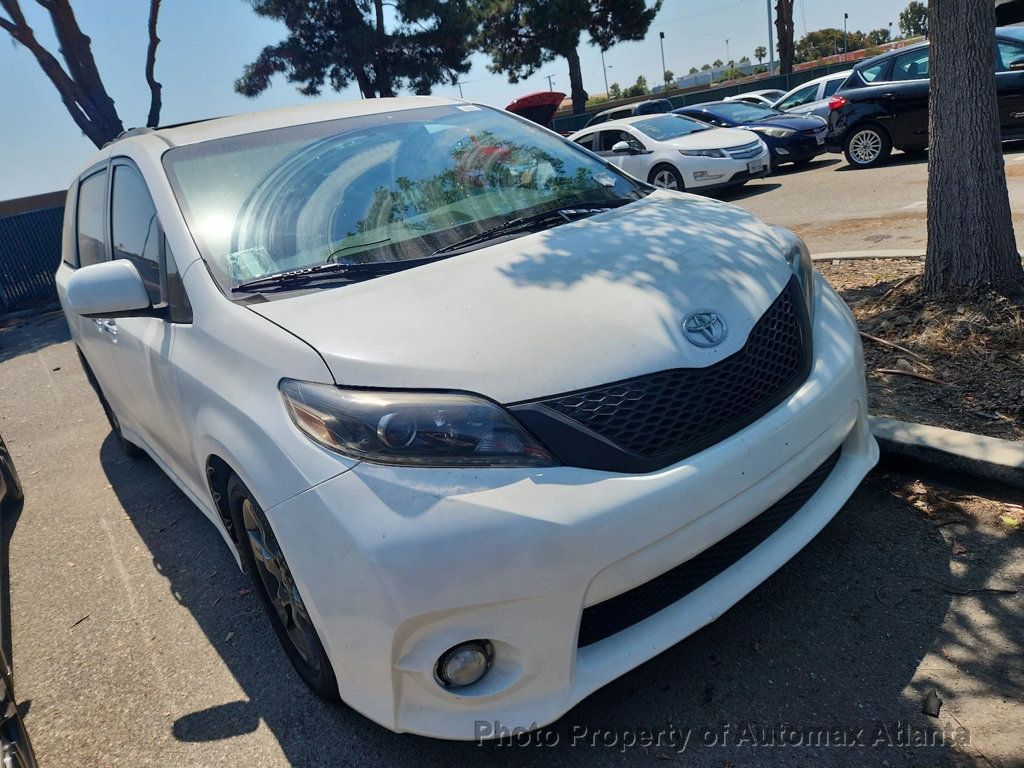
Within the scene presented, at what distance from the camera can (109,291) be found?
111 inches

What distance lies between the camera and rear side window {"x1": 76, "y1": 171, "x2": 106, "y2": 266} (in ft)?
12.8

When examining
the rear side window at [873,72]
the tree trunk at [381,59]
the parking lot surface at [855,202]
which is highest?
the tree trunk at [381,59]

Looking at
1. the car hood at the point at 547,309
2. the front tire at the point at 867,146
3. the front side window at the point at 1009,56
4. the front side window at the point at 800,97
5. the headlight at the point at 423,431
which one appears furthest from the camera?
the front side window at the point at 800,97

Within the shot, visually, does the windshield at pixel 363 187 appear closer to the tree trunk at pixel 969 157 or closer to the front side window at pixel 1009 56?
the tree trunk at pixel 969 157

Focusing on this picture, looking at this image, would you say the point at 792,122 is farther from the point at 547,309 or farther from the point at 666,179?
the point at 547,309

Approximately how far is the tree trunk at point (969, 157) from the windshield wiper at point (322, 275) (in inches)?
129

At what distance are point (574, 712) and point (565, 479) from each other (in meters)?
0.84

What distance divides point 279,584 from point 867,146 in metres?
11.6

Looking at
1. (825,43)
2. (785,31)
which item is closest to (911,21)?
(825,43)

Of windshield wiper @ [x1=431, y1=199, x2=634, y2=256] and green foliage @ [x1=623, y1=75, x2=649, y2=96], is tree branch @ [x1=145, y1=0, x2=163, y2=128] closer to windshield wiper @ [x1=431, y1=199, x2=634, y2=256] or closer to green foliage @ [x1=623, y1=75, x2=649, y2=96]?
windshield wiper @ [x1=431, y1=199, x2=634, y2=256]

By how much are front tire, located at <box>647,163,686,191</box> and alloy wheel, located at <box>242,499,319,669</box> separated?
10519mm

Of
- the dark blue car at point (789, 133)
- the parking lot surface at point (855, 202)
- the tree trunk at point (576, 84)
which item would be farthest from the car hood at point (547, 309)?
the tree trunk at point (576, 84)

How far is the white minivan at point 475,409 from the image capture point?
6.46 ft

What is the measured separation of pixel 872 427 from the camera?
343 centimetres
